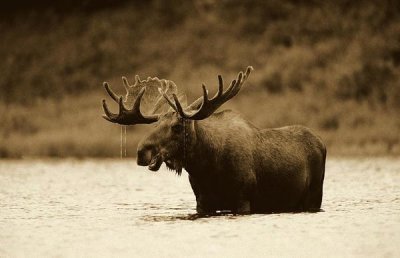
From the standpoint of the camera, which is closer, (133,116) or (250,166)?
(250,166)

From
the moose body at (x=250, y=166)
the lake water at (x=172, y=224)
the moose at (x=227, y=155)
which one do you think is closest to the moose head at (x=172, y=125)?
the moose at (x=227, y=155)

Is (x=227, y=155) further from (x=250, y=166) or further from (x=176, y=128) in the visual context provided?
(x=176, y=128)

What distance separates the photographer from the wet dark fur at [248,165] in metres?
16.1

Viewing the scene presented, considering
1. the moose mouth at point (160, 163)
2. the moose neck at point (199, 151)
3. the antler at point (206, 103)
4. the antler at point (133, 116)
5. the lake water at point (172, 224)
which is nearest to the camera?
the lake water at point (172, 224)

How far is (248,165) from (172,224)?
4.47ft

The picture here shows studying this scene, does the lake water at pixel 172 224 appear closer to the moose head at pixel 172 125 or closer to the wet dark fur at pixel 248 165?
the wet dark fur at pixel 248 165

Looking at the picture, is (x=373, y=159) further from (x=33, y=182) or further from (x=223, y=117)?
(x=223, y=117)

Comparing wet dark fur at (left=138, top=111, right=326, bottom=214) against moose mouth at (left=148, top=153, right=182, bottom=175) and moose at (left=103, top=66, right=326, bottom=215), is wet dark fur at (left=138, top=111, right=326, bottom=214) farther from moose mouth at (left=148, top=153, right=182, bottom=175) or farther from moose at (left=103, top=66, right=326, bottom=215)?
moose mouth at (left=148, top=153, right=182, bottom=175)

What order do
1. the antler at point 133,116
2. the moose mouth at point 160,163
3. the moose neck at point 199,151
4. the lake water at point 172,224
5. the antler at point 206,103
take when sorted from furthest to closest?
the antler at point 133,116
the moose neck at point 199,151
the antler at point 206,103
the moose mouth at point 160,163
the lake water at point 172,224

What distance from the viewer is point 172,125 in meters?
15.9

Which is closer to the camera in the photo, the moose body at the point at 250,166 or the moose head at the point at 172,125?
the moose head at the point at 172,125

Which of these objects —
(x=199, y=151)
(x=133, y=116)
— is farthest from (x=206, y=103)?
(x=133, y=116)

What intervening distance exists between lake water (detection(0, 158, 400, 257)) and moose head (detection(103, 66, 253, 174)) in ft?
3.03

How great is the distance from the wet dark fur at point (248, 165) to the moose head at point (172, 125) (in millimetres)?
30
